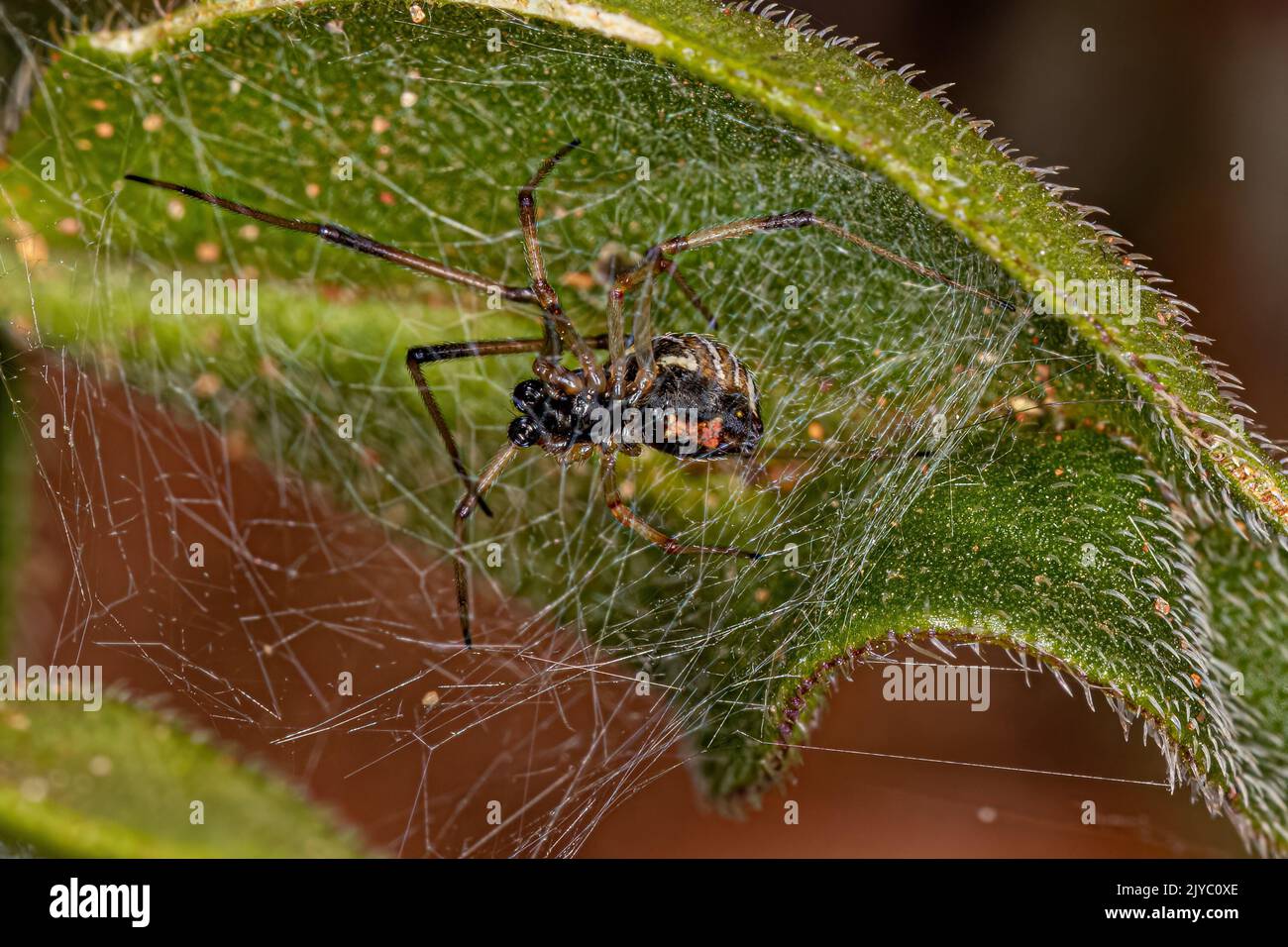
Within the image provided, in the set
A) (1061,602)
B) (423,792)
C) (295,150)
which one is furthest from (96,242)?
(1061,602)

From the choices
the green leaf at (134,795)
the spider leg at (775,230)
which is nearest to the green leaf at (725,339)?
the spider leg at (775,230)

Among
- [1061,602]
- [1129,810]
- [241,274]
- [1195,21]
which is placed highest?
[1195,21]

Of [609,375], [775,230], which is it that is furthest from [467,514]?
[775,230]

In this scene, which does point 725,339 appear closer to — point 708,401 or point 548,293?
point 708,401

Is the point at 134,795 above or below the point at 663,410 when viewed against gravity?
below

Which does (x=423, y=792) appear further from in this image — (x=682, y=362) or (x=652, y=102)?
(x=652, y=102)

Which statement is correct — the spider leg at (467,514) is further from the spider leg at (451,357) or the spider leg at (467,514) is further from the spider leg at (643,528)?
the spider leg at (643,528)

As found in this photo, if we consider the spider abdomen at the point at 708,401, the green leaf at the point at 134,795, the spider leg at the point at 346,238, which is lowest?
the green leaf at the point at 134,795
